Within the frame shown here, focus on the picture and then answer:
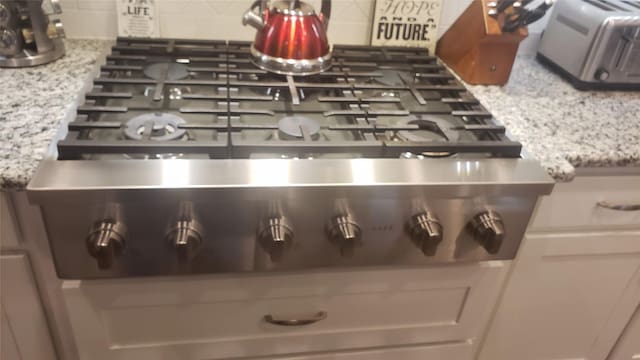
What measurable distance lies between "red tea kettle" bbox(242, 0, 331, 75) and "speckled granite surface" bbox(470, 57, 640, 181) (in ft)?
1.21

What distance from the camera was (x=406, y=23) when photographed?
4.30ft

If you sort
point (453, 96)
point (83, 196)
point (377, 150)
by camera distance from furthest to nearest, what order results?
point (453, 96) < point (377, 150) < point (83, 196)

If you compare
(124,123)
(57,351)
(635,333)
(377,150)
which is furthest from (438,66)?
(57,351)

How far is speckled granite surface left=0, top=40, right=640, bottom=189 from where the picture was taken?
2.71 ft

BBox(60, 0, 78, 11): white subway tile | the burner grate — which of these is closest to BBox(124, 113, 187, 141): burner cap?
the burner grate

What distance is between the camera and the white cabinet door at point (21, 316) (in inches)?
33.6

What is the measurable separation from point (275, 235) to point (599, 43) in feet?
2.90

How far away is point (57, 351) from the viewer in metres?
1.00

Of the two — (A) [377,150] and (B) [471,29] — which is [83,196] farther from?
(B) [471,29]

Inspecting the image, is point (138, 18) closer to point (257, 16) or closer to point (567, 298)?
point (257, 16)

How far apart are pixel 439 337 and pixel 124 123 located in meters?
0.74

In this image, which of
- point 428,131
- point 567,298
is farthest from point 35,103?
point 567,298

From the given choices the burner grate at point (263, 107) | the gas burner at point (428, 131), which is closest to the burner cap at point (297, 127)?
the burner grate at point (263, 107)

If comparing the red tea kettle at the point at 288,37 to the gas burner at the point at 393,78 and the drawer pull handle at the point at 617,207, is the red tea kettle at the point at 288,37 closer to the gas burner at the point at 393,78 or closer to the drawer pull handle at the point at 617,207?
the gas burner at the point at 393,78
